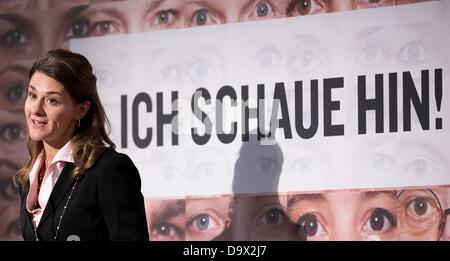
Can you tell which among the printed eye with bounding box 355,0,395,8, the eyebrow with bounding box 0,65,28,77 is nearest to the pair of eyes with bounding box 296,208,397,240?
the printed eye with bounding box 355,0,395,8

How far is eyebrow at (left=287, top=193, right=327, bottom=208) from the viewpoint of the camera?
11.5 feet

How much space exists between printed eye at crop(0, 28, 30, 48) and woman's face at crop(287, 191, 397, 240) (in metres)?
1.44

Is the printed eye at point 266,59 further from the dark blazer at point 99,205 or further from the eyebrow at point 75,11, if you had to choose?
the dark blazer at point 99,205

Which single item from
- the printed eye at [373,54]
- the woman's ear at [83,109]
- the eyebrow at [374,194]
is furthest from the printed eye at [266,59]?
the woman's ear at [83,109]

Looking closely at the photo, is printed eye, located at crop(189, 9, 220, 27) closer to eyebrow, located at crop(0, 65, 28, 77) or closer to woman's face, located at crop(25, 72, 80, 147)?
eyebrow, located at crop(0, 65, 28, 77)

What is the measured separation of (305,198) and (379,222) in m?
0.30

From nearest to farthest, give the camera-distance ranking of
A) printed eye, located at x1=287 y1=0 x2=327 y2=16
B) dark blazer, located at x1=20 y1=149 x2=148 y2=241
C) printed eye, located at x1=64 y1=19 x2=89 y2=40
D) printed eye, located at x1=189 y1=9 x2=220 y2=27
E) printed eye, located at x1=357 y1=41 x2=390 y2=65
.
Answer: dark blazer, located at x1=20 y1=149 x2=148 y2=241 < printed eye, located at x1=357 y1=41 x2=390 y2=65 < printed eye, located at x1=287 y1=0 x2=327 y2=16 < printed eye, located at x1=189 y1=9 x2=220 y2=27 < printed eye, located at x1=64 y1=19 x2=89 y2=40

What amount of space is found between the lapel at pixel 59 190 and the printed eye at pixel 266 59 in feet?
3.66

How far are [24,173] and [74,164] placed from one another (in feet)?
0.76

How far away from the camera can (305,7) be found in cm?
359

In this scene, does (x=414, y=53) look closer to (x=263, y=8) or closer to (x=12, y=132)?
(x=263, y=8)

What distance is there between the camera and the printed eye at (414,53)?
11.0ft

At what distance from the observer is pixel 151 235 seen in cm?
387
